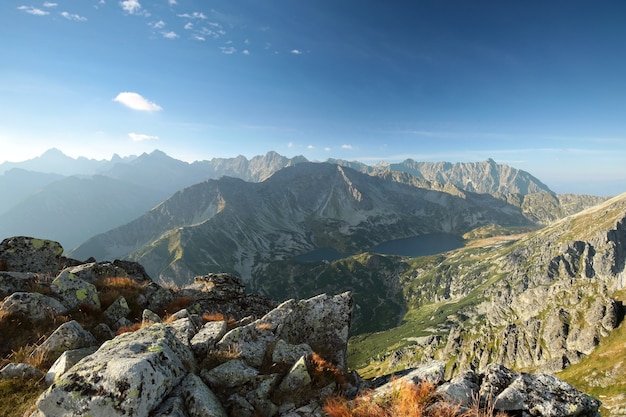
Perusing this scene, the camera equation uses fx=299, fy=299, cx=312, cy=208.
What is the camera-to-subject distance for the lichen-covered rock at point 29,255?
22.5 metres

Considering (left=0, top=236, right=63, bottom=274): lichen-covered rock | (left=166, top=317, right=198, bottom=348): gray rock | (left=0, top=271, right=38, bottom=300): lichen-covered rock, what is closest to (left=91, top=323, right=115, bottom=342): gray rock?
(left=166, top=317, right=198, bottom=348): gray rock

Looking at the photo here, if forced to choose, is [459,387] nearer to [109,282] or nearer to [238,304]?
[238,304]

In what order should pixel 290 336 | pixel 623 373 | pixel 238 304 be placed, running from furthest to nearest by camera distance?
pixel 623 373 → pixel 238 304 → pixel 290 336

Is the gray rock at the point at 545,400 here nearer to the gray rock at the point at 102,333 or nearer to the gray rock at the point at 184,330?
the gray rock at the point at 184,330

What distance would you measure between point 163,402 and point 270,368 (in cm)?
444

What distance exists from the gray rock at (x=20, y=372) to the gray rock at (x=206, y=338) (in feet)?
15.9

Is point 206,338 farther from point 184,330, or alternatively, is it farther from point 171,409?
point 171,409

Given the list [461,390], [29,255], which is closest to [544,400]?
[461,390]

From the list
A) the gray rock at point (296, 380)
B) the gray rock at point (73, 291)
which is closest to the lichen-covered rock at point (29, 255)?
the gray rock at point (73, 291)

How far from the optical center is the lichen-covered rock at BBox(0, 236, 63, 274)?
22484mm

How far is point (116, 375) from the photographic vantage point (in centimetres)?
784

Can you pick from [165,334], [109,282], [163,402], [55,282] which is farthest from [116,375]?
[109,282]

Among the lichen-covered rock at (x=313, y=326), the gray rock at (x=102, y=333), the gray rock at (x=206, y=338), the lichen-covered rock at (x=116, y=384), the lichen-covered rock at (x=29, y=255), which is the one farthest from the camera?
the lichen-covered rock at (x=29, y=255)

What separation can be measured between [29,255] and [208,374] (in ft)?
74.4
